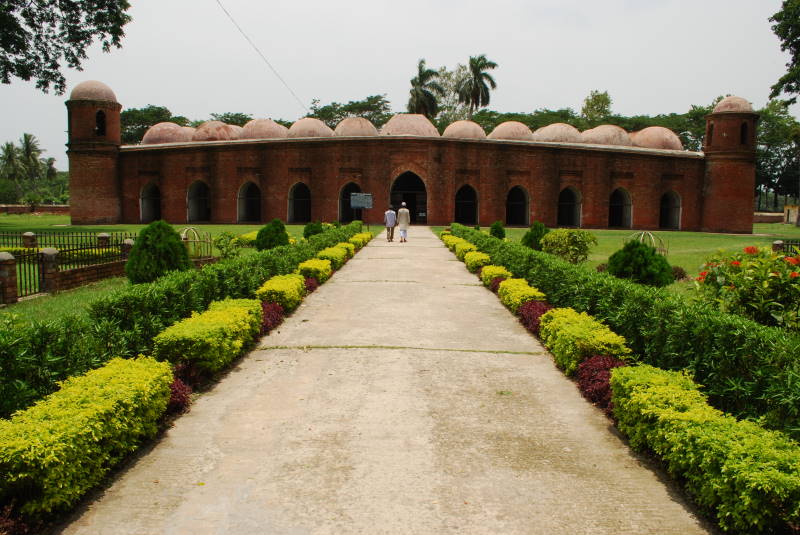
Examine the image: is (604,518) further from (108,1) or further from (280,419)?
(108,1)

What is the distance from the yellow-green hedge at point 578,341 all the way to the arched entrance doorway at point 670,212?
98.0 feet

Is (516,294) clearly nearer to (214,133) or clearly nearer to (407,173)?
(407,173)

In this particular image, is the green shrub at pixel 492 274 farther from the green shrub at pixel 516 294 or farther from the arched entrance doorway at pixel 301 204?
the arched entrance doorway at pixel 301 204

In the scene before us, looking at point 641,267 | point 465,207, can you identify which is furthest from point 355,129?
point 641,267

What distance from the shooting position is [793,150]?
5322 centimetres

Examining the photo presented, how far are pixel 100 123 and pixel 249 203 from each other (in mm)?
8822

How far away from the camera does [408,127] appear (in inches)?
1265

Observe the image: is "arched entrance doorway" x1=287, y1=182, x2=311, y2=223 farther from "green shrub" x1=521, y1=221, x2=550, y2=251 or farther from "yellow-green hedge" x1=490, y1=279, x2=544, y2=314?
"yellow-green hedge" x1=490, y1=279, x2=544, y2=314

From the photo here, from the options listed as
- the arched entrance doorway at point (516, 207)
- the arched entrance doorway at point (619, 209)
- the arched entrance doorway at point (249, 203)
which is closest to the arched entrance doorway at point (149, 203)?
the arched entrance doorway at point (249, 203)

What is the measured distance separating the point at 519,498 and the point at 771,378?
1.76m

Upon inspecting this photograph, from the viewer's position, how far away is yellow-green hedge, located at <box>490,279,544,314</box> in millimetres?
8281

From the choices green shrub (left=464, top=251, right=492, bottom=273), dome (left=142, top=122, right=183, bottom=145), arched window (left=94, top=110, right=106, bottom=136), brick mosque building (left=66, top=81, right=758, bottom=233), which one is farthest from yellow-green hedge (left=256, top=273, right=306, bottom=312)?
dome (left=142, top=122, right=183, bottom=145)

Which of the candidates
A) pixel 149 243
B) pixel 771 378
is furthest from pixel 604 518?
pixel 149 243

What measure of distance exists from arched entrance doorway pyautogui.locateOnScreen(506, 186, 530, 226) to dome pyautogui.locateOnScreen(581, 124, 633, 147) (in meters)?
4.94
